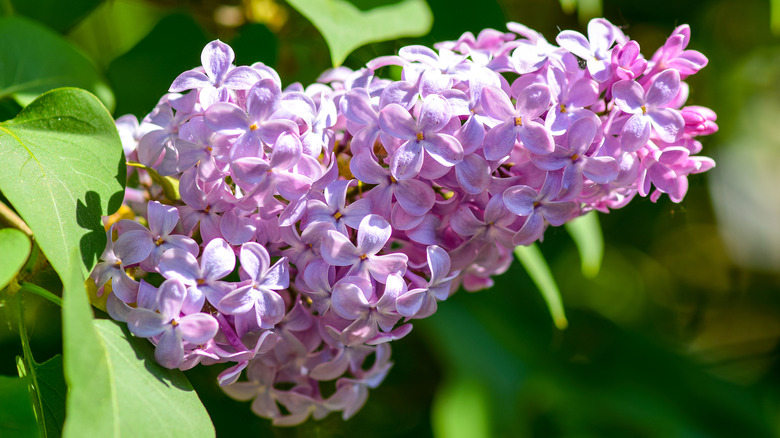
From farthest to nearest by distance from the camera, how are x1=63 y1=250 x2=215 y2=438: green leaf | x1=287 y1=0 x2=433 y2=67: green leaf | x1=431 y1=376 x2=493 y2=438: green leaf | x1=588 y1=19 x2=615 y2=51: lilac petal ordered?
1. x1=431 y1=376 x2=493 y2=438: green leaf
2. x1=287 y1=0 x2=433 y2=67: green leaf
3. x1=588 y1=19 x2=615 y2=51: lilac petal
4. x1=63 y1=250 x2=215 y2=438: green leaf

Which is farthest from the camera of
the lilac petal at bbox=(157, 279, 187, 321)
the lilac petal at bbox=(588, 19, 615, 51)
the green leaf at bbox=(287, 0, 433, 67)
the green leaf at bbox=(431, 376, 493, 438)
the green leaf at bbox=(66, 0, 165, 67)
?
the green leaf at bbox=(66, 0, 165, 67)

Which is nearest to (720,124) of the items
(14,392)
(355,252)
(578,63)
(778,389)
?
(778,389)

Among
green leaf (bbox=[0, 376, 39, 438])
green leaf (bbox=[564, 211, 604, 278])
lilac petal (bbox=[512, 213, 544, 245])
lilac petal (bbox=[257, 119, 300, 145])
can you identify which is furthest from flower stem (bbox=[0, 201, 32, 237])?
green leaf (bbox=[564, 211, 604, 278])

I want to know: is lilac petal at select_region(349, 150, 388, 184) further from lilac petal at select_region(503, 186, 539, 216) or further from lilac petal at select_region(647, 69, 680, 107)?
lilac petal at select_region(647, 69, 680, 107)

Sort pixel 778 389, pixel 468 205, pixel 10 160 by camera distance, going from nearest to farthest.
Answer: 1. pixel 10 160
2. pixel 468 205
3. pixel 778 389

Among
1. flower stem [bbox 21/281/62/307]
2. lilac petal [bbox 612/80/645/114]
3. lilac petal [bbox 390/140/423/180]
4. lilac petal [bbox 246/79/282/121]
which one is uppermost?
lilac petal [bbox 246/79/282/121]

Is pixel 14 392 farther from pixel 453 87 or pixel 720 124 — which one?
pixel 720 124

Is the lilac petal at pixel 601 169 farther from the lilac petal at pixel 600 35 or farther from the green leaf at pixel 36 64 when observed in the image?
the green leaf at pixel 36 64
